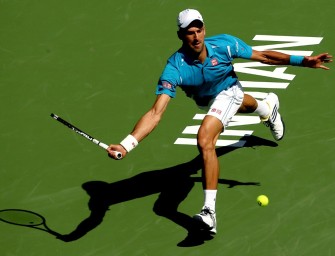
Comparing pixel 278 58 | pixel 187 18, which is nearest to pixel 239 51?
pixel 278 58

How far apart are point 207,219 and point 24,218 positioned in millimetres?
2708

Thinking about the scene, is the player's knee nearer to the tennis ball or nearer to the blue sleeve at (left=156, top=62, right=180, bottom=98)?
the blue sleeve at (left=156, top=62, right=180, bottom=98)

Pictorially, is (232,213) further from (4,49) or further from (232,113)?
(4,49)

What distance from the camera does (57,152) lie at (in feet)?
52.1

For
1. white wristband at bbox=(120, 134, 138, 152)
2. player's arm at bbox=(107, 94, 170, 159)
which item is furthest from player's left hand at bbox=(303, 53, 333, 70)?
white wristband at bbox=(120, 134, 138, 152)

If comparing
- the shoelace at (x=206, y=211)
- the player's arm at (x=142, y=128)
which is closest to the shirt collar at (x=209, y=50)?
the player's arm at (x=142, y=128)

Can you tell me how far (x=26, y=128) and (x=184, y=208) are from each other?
3.38m

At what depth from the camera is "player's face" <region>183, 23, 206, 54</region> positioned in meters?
13.9

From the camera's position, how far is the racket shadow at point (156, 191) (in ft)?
46.8

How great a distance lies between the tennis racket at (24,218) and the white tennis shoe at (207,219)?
213cm

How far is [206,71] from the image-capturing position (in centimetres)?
1427

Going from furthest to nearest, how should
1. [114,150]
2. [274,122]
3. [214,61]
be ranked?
[274,122]
[214,61]
[114,150]

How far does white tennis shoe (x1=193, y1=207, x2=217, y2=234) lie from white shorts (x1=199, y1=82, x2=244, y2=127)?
1381mm

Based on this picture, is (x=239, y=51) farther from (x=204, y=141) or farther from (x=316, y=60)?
(x=204, y=141)
